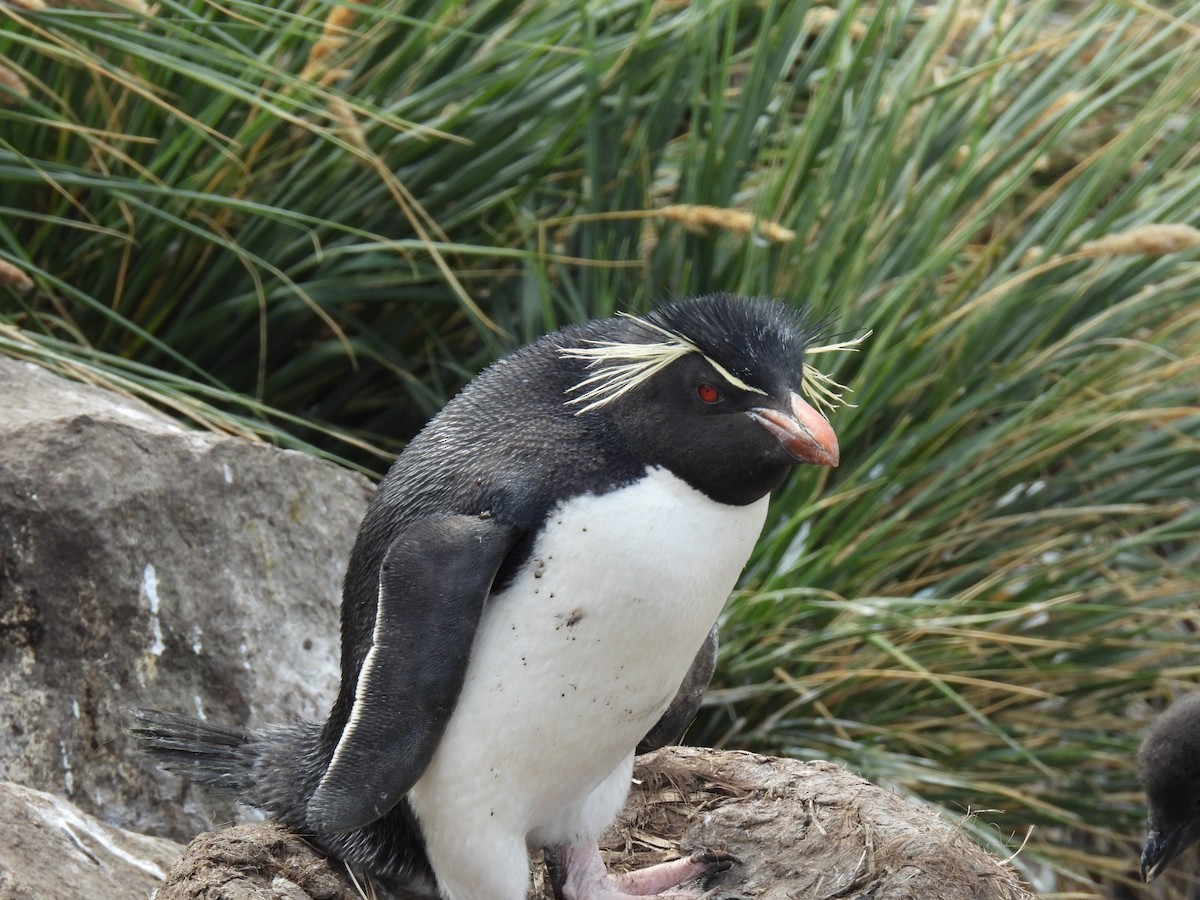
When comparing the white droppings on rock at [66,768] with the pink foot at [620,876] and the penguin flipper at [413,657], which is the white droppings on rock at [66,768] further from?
the pink foot at [620,876]

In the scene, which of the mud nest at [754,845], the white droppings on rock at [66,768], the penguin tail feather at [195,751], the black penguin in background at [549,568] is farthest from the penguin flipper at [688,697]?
the white droppings on rock at [66,768]

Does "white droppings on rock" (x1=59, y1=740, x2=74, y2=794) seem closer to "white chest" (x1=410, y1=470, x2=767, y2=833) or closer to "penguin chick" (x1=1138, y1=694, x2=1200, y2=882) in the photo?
"white chest" (x1=410, y1=470, x2=767, y2=833)

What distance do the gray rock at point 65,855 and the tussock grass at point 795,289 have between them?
1.13 meters

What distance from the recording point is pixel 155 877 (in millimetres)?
2682

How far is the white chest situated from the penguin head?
0.06m

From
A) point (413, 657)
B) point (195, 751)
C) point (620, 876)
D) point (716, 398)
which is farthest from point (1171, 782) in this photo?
point (195, 751)

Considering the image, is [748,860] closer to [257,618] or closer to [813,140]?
[257,618]

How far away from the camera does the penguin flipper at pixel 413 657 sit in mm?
2240

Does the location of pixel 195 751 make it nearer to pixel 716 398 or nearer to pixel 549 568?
pixel 549 568

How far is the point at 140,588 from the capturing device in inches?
120

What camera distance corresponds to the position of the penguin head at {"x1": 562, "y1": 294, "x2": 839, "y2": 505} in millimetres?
2254

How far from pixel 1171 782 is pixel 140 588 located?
2.30 metres

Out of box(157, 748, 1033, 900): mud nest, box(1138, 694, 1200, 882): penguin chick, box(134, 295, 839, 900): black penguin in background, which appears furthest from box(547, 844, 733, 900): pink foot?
box(1138, 694, 1200, 882): penguin chick

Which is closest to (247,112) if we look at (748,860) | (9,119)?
(9,119)
